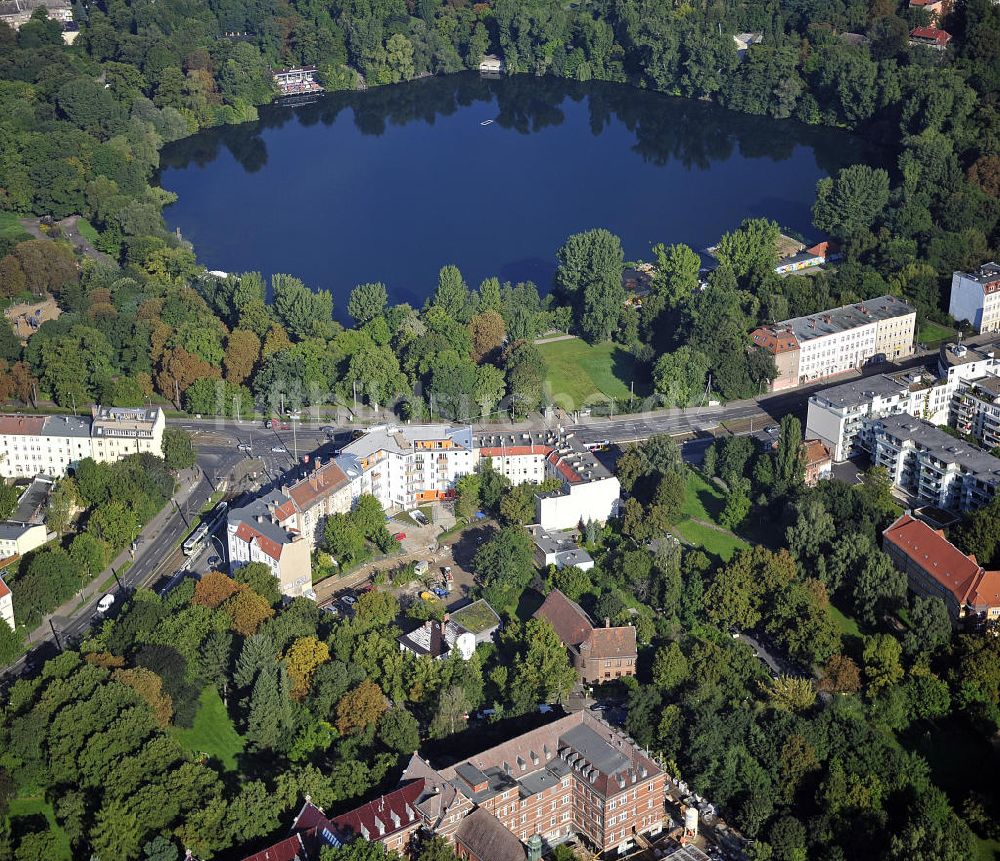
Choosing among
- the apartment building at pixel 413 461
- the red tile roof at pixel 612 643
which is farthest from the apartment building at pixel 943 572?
the apartment building at pixel 413 461

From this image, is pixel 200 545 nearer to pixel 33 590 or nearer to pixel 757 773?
pixel 33 590

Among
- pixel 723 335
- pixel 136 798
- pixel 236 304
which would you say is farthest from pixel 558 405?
pixel 136 798

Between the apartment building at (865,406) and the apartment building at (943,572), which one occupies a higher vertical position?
the apartment building at (865,406)

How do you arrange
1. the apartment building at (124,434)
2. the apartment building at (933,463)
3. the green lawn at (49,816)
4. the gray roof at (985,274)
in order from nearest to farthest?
the green lawn at (49,816)
the apartment building at (933,463)
the apartment building at (124,434)
the gray roof at (985,274)

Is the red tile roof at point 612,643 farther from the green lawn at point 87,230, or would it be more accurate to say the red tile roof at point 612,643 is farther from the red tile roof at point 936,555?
the green lawn at point 87,230

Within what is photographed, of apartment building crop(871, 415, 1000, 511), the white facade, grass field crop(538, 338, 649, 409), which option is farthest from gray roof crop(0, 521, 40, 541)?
apartment building crop(871, 415, 1000, 511)

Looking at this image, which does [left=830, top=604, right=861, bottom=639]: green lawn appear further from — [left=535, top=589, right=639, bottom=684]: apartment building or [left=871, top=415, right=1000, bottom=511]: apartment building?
[left=871, top=415, right=1000, bottom=511]: apartment building

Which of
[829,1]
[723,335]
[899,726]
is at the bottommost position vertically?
[899,726]
